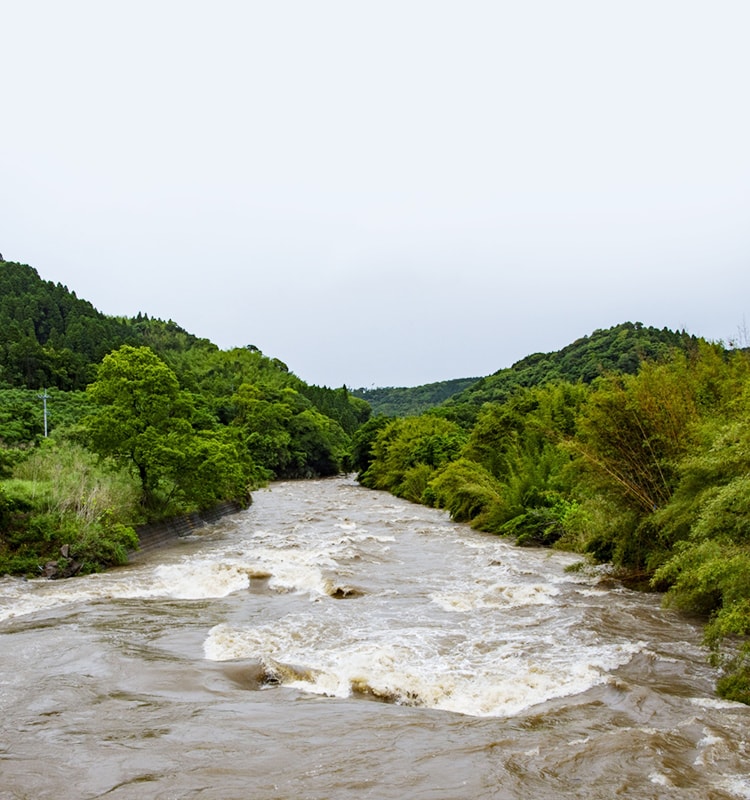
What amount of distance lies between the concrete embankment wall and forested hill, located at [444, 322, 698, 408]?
4648 centimetres

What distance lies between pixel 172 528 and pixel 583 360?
68375 mm

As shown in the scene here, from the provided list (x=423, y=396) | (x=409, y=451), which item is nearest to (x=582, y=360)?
(x=409, y=451)

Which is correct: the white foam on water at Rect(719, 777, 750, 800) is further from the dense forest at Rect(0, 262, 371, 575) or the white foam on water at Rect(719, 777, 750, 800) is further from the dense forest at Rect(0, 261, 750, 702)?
the dense forest at Rect(0, 262, 371, 575)

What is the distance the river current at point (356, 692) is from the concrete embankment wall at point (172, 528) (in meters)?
5.51

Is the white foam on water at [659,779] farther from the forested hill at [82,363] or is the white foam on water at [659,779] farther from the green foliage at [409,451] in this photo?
the green foliage at [409,451]

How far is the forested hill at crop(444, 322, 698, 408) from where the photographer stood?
68.9 m

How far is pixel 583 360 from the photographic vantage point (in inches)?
3216

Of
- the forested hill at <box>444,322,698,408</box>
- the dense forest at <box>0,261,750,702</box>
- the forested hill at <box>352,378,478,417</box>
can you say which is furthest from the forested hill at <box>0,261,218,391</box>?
the forested hill at <box>352,378,478,417</box>

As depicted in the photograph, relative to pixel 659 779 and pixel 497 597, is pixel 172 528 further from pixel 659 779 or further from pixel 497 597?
pixel 659 779

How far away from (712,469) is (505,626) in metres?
4.10

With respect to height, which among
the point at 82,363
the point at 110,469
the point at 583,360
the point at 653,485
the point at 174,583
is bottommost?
the point at 174,583

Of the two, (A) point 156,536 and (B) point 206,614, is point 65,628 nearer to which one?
(B) point 206,614

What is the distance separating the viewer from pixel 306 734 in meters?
6.27

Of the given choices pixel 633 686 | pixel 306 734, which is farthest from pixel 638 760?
pixel 306 734
